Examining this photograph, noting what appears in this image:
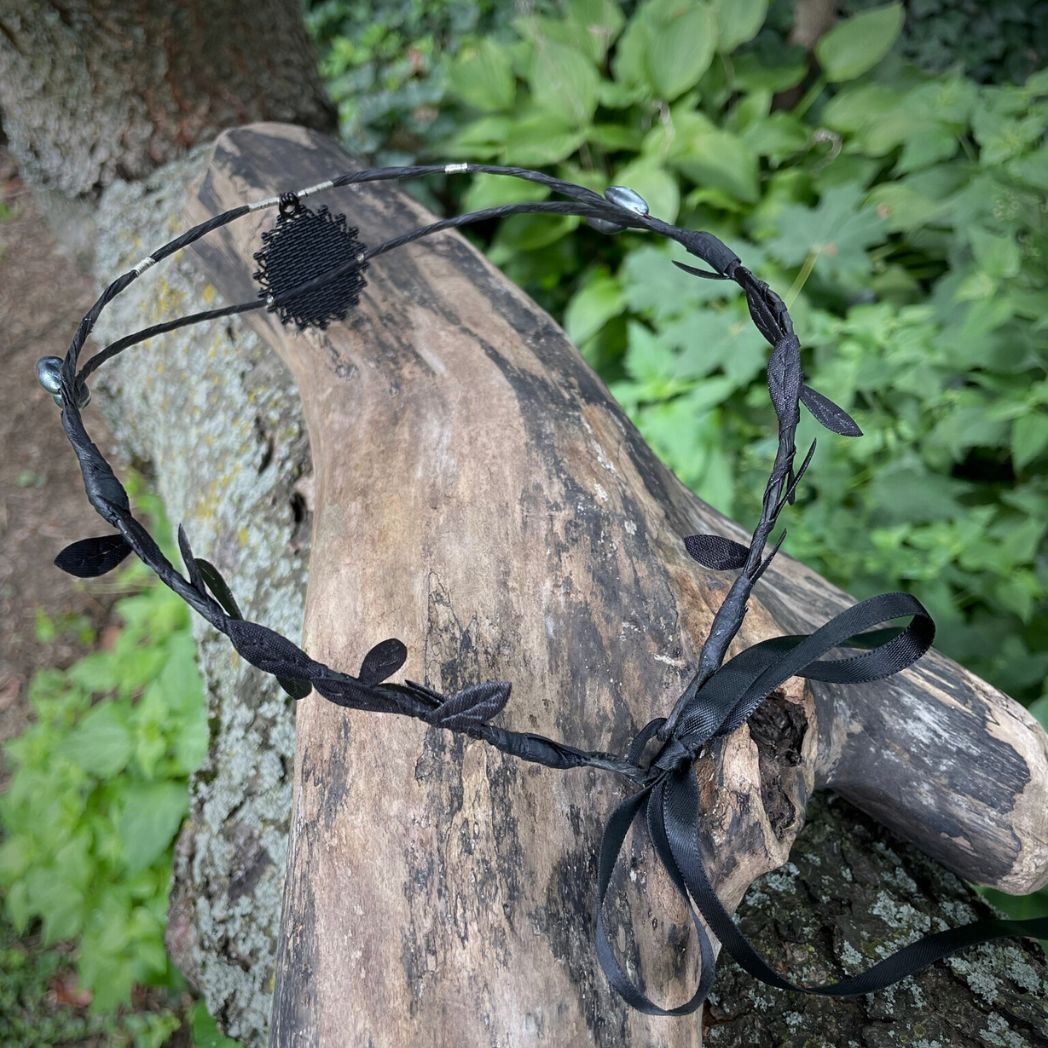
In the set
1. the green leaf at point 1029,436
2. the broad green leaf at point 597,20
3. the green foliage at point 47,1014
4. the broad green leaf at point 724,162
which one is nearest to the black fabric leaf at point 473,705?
the green leaf at point 1029,436

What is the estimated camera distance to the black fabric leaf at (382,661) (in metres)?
0.79

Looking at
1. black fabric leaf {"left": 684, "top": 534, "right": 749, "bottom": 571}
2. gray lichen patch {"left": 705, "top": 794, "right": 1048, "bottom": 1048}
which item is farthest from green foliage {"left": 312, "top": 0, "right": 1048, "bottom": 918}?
black fabric leaf {"left": 684, "top": 534, "right": 749, "bottom": 571}

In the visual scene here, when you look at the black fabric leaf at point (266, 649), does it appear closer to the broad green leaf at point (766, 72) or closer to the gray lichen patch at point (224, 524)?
the gray lichen patch at point (224, 524)

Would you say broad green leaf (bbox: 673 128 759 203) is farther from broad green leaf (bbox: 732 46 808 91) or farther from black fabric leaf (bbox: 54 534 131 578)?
black fabric leaf (bbox: 54 534 131 578)

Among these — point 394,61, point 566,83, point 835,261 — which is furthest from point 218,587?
point 394,61

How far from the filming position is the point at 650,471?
1.21m

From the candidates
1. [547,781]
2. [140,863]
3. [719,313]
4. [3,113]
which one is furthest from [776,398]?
[3,113]

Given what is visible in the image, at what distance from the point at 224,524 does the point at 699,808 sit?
1024 millimetres

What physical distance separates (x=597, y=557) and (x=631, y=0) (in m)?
2.91

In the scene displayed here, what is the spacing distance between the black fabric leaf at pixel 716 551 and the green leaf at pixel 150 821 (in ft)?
4.30

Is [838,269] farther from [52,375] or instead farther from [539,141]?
[52,375]

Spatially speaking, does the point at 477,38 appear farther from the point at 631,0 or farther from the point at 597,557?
the point at 597,557

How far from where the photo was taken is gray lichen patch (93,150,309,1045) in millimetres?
1241

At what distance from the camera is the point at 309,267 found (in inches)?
52.7
